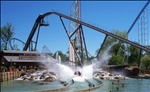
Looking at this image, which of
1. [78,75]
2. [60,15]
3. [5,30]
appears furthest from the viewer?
[5,30]

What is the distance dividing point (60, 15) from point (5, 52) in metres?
18.2

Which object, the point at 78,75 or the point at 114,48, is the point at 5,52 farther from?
the point at 114,48

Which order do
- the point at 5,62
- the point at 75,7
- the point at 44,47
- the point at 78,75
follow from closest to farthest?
the point at 78,75, the point at 5,62, the point at 75,7, the point at 44,47

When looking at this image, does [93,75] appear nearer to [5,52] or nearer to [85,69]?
[85,69]

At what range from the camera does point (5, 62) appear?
6900 cm

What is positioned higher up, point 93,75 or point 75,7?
point 75,7

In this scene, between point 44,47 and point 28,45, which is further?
point 44,47

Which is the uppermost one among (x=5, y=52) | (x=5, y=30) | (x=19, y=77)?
(x=5, y=30)

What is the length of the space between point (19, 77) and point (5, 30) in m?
36.7

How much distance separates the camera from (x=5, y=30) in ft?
300

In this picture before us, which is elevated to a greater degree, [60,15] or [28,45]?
[60,15]

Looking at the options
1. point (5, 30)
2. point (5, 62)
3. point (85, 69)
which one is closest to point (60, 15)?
point (85, 69)

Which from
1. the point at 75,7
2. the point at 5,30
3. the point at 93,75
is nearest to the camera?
the point at 93,75

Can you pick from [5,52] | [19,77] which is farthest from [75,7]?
[19,77]
